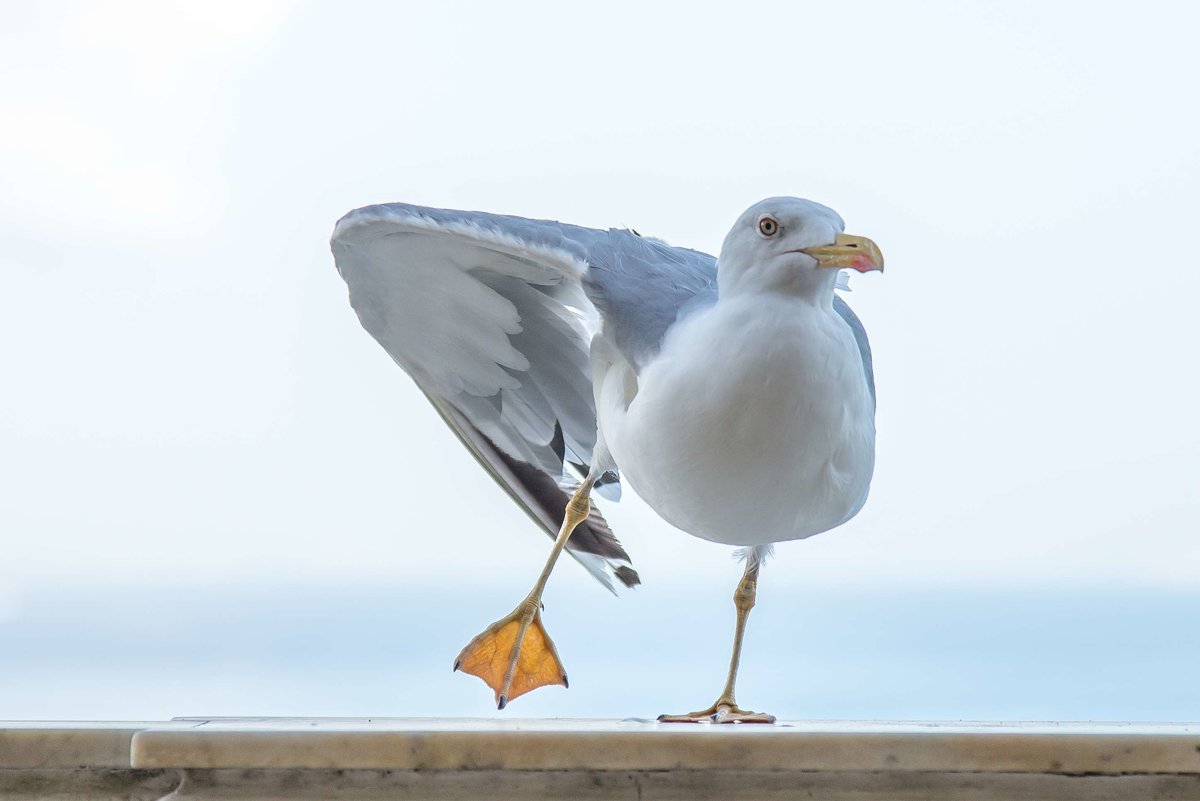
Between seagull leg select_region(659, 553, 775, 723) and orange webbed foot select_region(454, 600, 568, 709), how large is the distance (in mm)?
182

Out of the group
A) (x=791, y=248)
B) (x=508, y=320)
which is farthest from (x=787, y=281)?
(x=508, y=320)

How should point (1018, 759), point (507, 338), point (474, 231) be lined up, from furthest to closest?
point (507, 338) < point (474, 231) < point (1018, 759)

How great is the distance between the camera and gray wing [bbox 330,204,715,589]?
1.44 m

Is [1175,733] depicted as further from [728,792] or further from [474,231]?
[474,231]

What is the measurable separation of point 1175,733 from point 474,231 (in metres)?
0.86

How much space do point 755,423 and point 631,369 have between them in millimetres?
240

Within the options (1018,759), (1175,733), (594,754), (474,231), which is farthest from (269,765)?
(474,231)

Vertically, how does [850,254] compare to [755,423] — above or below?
above

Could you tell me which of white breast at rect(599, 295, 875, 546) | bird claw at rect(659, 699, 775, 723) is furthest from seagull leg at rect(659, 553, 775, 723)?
white breast at rect(599, 295, 875, 546)

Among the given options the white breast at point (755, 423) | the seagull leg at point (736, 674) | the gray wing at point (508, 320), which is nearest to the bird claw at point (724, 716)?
the seagull leg at point (736, 674)

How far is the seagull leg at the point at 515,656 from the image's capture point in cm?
146

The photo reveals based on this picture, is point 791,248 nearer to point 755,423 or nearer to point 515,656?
point 755,423

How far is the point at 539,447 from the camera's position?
182cm

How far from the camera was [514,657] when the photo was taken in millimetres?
→ 1471
